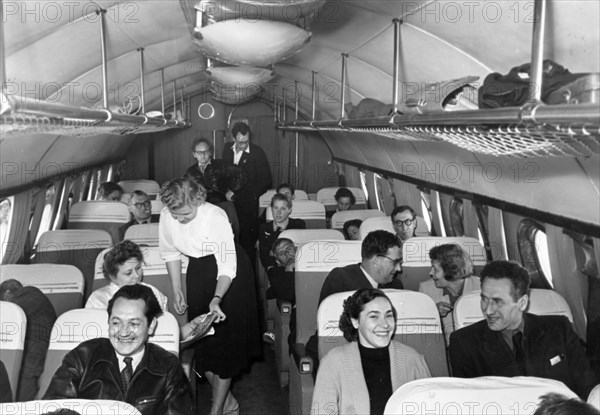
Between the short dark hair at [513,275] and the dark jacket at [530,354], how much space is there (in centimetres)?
19

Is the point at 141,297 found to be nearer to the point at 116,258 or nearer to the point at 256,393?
Result: the point at 116,258

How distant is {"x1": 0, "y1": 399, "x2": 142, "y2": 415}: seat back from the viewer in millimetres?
2584

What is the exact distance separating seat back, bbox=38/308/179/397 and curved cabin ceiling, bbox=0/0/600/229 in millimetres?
1686

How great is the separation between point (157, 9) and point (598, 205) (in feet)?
11.4

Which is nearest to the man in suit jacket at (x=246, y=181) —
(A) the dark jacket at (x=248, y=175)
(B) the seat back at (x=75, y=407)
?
(A) the dark jacket at (x=248, y=175)

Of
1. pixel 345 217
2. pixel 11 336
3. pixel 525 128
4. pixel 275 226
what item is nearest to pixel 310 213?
pixel 345 217

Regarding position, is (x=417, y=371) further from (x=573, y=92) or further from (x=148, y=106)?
(x=148, y=106)

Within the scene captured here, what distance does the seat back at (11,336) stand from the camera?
387 cm

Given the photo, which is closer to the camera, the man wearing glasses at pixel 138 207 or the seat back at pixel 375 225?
the seat back at pixel 375 225

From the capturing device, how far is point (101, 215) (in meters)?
8.20

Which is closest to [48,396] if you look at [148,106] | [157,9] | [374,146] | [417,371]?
[417,371]

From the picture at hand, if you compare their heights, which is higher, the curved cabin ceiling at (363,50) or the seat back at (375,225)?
the curved cabin ceiling at (363,50)

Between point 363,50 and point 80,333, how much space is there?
3871 millimetres

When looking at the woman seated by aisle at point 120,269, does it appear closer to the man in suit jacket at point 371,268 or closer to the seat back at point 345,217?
the man in suit jacket at point 371,268
